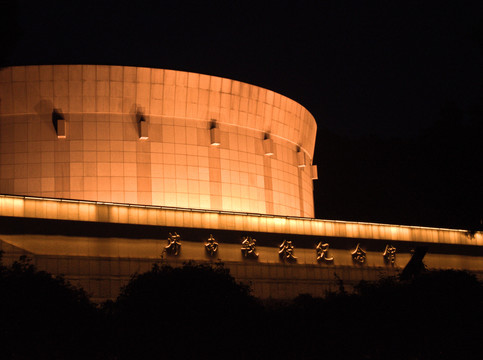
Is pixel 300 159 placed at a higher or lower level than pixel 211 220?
higher

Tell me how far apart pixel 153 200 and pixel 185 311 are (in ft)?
42.9

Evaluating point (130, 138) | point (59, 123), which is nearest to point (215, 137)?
point (130, 138)

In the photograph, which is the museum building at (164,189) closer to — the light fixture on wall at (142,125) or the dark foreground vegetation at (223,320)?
the light fixture on wall at (142,125)

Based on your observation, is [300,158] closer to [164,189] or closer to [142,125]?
[164,189]

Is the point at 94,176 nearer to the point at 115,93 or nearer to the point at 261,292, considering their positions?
the point at 115,93

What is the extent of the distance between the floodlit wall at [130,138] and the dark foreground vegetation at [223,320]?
34.7 feet

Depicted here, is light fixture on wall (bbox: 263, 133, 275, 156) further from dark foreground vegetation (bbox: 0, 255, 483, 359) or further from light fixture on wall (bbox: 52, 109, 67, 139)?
dark foreground vegetation (bbox: 0, 255, 483, 359)

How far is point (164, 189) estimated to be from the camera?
31656mm

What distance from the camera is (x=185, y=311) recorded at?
61.1 feet

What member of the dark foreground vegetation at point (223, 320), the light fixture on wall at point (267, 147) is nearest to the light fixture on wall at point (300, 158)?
the light fixture on wall at point (267, 147)

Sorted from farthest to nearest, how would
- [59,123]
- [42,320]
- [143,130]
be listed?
[143,130] → [59,123] → [42,320]

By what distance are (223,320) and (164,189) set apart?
43.8 feet

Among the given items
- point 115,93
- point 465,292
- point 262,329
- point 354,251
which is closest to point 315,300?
point 262,329

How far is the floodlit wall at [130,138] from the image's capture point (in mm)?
30828
